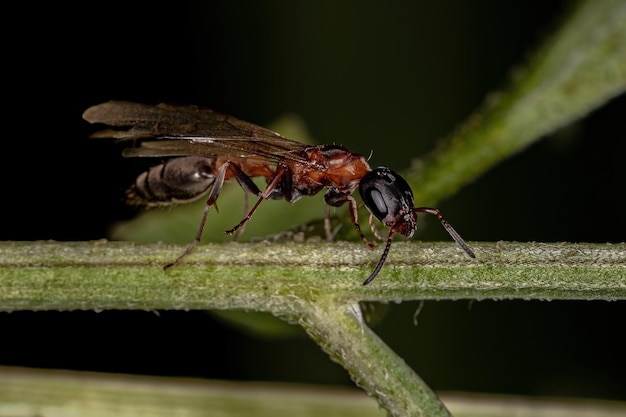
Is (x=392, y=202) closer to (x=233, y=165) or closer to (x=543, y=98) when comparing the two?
(x=543, y=98)

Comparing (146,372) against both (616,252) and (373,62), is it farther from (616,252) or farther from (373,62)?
(616,252)

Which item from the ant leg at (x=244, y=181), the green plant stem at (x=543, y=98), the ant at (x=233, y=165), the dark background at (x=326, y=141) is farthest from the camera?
the dark background at (x=326, y=141)

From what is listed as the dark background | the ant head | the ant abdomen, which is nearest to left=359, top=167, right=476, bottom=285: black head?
the ant head

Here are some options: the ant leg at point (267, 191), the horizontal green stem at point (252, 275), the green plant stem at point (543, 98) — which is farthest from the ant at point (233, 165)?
the horizontal green stem at point (252, 275)

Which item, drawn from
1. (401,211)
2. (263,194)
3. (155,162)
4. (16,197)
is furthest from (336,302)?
(16,197)

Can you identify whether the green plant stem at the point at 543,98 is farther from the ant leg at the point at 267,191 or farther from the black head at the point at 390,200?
the ant leg at the point at 267,191
